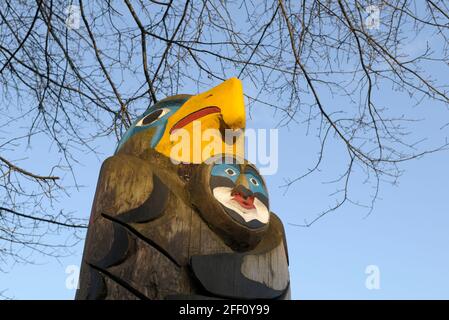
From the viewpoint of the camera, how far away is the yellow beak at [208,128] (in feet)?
13.3

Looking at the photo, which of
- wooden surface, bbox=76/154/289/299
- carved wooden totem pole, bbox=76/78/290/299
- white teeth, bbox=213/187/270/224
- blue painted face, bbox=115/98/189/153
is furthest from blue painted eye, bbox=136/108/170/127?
white teeth, bbox=213/187/270/224

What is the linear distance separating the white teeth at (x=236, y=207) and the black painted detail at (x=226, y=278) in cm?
26

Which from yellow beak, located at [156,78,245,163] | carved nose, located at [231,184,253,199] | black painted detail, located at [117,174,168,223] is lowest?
black painted detail, located at [117,174,168,223]

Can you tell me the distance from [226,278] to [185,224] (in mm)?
340

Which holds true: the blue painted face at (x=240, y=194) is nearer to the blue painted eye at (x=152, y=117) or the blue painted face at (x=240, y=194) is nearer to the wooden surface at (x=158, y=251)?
the wooden surface at (x=158, y=251)

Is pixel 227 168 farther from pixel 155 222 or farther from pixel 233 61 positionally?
pixel 233 61

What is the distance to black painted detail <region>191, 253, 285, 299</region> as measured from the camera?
11.3 ft

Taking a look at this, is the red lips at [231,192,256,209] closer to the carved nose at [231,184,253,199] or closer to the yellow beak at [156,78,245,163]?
the carved nose at [231,184,253,199]

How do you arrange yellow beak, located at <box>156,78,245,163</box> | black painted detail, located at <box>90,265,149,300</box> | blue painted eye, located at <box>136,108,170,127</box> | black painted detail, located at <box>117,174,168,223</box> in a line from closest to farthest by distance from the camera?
black painted detail, located at <box>90,265,149,300</box> → black painted detail, located at <box>117,174,168,223</box> → yellow beak, located at <box>156,78,245,163</box> → blue painted eye, located at <box>136,108,170,127</box>

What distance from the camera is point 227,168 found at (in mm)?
3928

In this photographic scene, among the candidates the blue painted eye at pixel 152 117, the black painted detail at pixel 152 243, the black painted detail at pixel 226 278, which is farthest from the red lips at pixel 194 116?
the black painted detail at pixel 226 278
